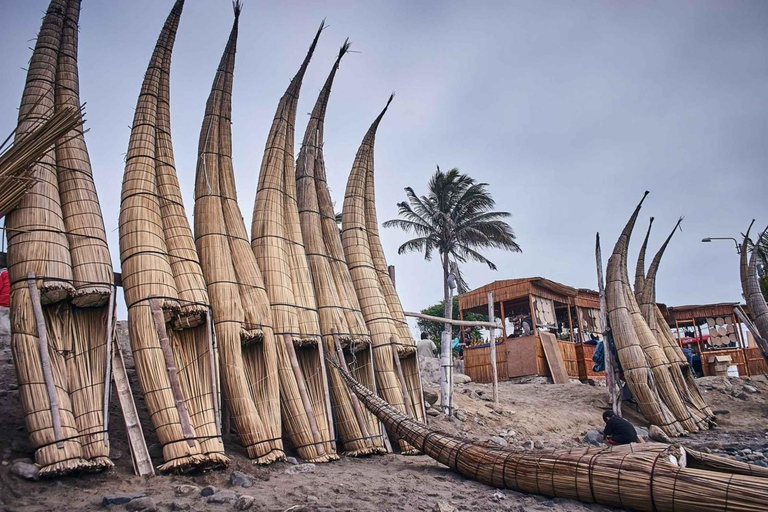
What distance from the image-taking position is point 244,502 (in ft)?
14.1

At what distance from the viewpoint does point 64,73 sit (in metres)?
6.64

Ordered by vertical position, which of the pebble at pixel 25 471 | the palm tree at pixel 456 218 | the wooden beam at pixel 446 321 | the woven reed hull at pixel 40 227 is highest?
the palm tree at pixel 456 218

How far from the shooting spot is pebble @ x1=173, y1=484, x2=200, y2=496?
4617 mm

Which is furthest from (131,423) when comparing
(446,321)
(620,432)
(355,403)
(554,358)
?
(554,358)

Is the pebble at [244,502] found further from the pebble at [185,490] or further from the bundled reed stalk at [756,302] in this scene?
the bundled reed stalk at [756,302]

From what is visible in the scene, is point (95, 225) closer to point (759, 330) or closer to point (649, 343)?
point (649, 343)

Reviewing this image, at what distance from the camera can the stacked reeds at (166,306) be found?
5.31 metres

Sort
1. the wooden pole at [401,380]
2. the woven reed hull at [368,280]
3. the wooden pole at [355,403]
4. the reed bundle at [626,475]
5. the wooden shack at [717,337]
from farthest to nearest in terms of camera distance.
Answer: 1. the wooden shack at [717,337]
2. the wooden pole at [401,380]
3. the woven reed hull at [368,280]
4. the wooden pole at [355,403]
5. the reed bundle at [626,475]

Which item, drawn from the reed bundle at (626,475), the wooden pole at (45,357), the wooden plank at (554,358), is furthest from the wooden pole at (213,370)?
the wooden plank at (554,358)

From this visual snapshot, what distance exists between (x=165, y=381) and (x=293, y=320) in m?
1.84

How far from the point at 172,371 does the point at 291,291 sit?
6.75ft

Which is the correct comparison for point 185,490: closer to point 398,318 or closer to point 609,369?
point 398,318

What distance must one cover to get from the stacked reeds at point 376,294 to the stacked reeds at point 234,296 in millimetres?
1877

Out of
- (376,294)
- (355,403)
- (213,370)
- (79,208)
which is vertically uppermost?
(79,208)
